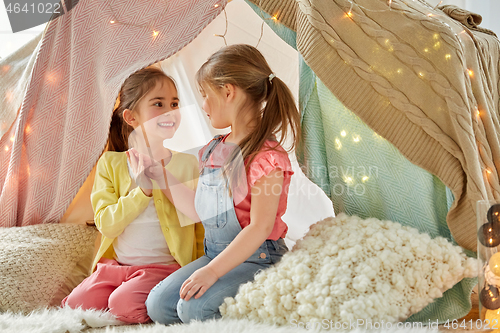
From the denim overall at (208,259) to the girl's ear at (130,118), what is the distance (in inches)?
9.3

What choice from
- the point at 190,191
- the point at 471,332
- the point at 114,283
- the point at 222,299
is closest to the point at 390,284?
the point at 471,332

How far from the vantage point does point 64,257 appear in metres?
1.15

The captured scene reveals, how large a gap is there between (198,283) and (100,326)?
26cm

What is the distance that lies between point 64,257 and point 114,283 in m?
0.18

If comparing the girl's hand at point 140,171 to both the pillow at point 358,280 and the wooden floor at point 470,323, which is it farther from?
the wooden floor at point 470,323

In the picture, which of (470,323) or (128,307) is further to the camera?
(128,307)

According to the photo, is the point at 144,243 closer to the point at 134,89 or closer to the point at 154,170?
the point at 154,170

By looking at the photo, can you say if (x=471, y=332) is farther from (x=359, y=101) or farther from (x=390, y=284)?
(x=359, y=101)

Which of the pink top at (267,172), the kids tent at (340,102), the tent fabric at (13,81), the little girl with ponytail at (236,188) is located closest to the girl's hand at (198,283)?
the little girl with ponytail at (236,188)

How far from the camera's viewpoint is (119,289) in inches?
40.4

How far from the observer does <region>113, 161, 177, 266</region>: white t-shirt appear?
3.78ft

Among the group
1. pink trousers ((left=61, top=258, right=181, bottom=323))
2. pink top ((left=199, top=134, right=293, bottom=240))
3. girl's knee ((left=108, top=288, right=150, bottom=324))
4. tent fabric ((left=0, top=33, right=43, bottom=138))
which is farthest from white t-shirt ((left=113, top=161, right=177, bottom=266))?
tent fabric ((left=0, top=33, right=43, bottom=138))

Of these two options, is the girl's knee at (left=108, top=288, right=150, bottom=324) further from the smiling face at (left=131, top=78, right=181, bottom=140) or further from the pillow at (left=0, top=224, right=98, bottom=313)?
the smiling face at (left=131, top=78, right=181, bottom=140)

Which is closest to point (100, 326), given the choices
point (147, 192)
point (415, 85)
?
point (147, 192)
